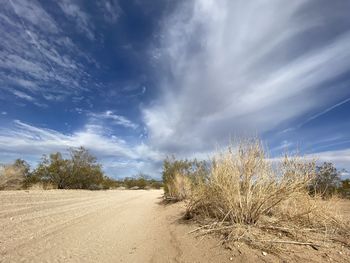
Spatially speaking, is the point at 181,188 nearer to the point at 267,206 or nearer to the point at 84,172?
the point at 267,206

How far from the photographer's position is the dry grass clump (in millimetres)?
4891

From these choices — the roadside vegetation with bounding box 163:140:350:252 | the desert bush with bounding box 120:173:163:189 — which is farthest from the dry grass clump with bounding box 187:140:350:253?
the desert bush with bounding box 120:173:163:189

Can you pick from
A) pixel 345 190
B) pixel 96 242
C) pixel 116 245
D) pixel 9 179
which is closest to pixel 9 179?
pixel 9 179

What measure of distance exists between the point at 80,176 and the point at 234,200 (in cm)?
3043

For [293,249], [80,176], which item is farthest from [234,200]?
[80,176]

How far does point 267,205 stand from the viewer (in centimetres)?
561

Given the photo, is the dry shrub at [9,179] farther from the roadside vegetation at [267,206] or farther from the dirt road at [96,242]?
the roadside vegetation at [267,206]

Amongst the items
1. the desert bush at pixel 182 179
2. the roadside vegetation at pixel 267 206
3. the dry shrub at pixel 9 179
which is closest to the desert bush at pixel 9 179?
the dry shrub at pixel 9 179

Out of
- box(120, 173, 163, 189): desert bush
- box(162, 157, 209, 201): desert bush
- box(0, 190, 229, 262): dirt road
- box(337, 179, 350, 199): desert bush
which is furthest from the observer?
box(120, 173, 163, 189): desert bush

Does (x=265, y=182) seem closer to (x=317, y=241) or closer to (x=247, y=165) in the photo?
(x=247, y=165)

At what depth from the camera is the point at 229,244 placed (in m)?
4.61

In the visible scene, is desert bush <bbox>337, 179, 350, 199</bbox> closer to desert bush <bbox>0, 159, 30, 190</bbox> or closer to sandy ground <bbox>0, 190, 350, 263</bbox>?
sandy ground <bbox>0, 190, 350, 263</bbox>

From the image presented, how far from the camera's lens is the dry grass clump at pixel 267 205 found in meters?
4.89

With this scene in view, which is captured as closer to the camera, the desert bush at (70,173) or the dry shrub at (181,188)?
the dry shrub at (181,188)
